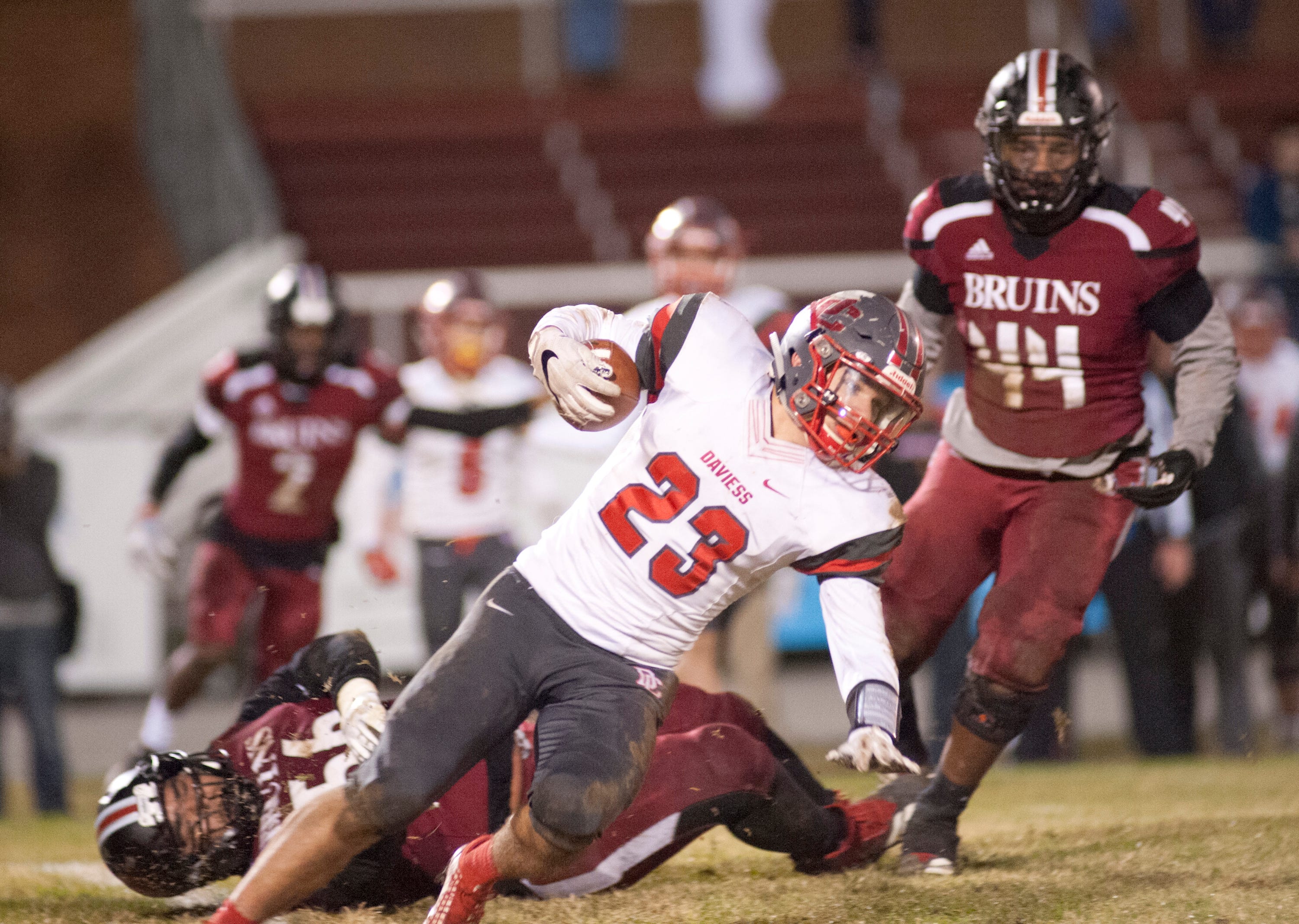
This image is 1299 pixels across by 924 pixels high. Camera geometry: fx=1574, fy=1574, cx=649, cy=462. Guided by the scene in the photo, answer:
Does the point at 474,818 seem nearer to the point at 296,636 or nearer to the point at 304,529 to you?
the point at 296,636

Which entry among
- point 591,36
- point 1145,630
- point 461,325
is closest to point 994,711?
point 1145,630

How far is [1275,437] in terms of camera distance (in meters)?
8.16

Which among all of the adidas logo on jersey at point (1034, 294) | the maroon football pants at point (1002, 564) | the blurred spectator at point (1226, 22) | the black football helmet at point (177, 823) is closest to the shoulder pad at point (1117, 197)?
the adidas logo on jersey at point (1034, 294)

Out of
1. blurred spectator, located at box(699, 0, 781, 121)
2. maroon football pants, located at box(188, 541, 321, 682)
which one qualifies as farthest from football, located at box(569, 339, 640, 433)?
blurred spectator, located at box(699, 0, 781, 121)

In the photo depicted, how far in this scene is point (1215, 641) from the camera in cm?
718

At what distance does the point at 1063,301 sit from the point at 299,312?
3501mm

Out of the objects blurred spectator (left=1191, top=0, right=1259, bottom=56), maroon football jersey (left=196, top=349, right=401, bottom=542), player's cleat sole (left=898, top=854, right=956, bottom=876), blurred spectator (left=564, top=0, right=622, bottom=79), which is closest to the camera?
player's cleat sole (left=898, top=854, right=956, bottom=876)

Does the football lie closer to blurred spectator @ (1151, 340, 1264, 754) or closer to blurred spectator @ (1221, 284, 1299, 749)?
blurred spectator @ (1151, 340, 1264, 754)

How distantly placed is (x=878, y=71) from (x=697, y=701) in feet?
38.0

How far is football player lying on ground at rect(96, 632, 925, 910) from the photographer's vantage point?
11.9 feet

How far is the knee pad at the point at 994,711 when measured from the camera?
13.4ft

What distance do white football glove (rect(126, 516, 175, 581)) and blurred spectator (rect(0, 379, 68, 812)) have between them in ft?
2.98

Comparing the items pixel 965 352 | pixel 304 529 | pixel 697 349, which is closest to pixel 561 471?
pixel 304 529

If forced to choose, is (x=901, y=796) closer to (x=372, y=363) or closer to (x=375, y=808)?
(x=375, y=808)
